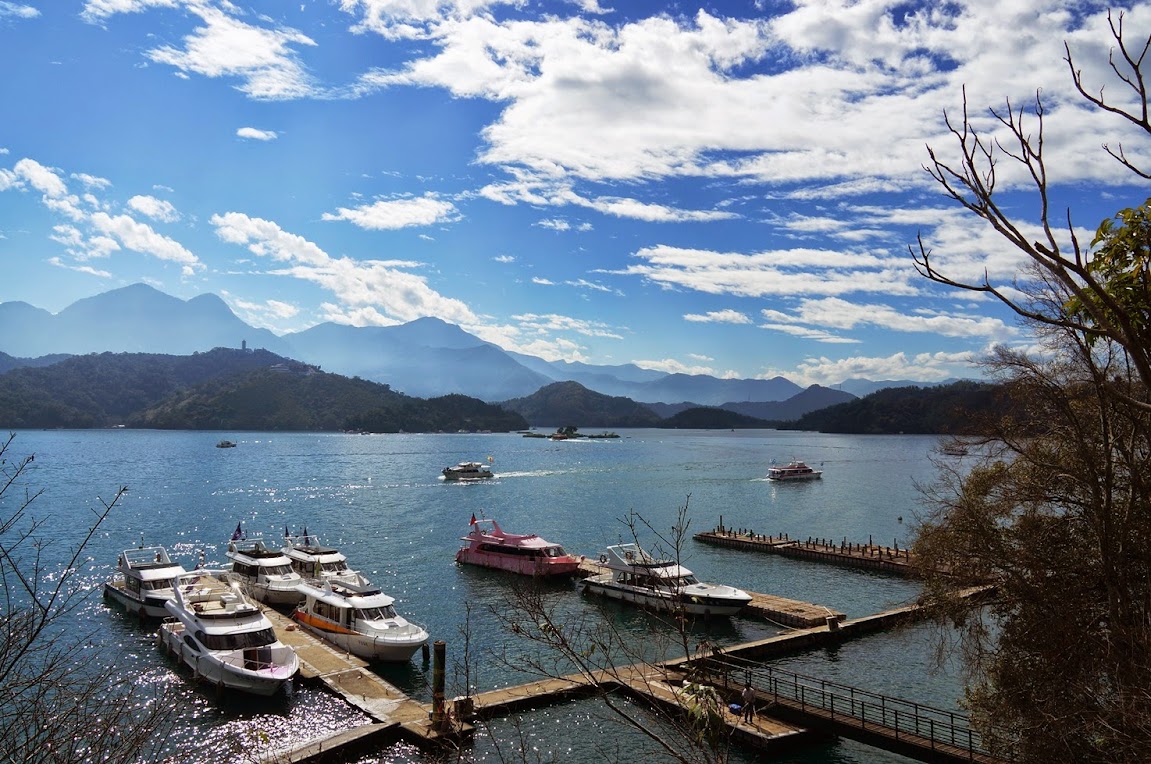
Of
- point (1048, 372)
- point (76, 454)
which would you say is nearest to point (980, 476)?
point (1048, 372)

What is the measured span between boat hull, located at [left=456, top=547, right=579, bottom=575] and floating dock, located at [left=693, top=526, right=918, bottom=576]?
2046 centimetres

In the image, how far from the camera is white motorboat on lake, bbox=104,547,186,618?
40.0 metres

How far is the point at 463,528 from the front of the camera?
7519 cm

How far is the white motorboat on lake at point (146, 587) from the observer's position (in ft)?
131

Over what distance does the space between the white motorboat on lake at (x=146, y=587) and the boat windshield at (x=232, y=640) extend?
1036 cm

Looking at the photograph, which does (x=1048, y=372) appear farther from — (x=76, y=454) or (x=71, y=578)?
(x=76, y=454)

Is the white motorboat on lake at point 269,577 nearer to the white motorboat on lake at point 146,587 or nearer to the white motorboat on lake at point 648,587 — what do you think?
the white motorboat on lake at point 146,587

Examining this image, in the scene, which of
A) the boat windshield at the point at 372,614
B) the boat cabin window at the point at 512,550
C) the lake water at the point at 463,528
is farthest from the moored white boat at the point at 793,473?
the boat windshield at the point at 372,614

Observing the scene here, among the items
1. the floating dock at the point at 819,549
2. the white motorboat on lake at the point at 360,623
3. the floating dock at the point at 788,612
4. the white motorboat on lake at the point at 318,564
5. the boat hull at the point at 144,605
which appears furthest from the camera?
the floating dock at the point at 819,549

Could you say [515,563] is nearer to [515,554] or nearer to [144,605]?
[515,554]

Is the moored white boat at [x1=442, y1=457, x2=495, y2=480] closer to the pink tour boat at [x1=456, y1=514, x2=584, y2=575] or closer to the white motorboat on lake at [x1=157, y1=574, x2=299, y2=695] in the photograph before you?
the pink tour boat at [x1=456, y1=514, x2=584, y2=575]

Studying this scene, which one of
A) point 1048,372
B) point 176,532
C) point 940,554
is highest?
point 1048,372

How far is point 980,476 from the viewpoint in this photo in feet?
72.3

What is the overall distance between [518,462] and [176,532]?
9805 centimetres
